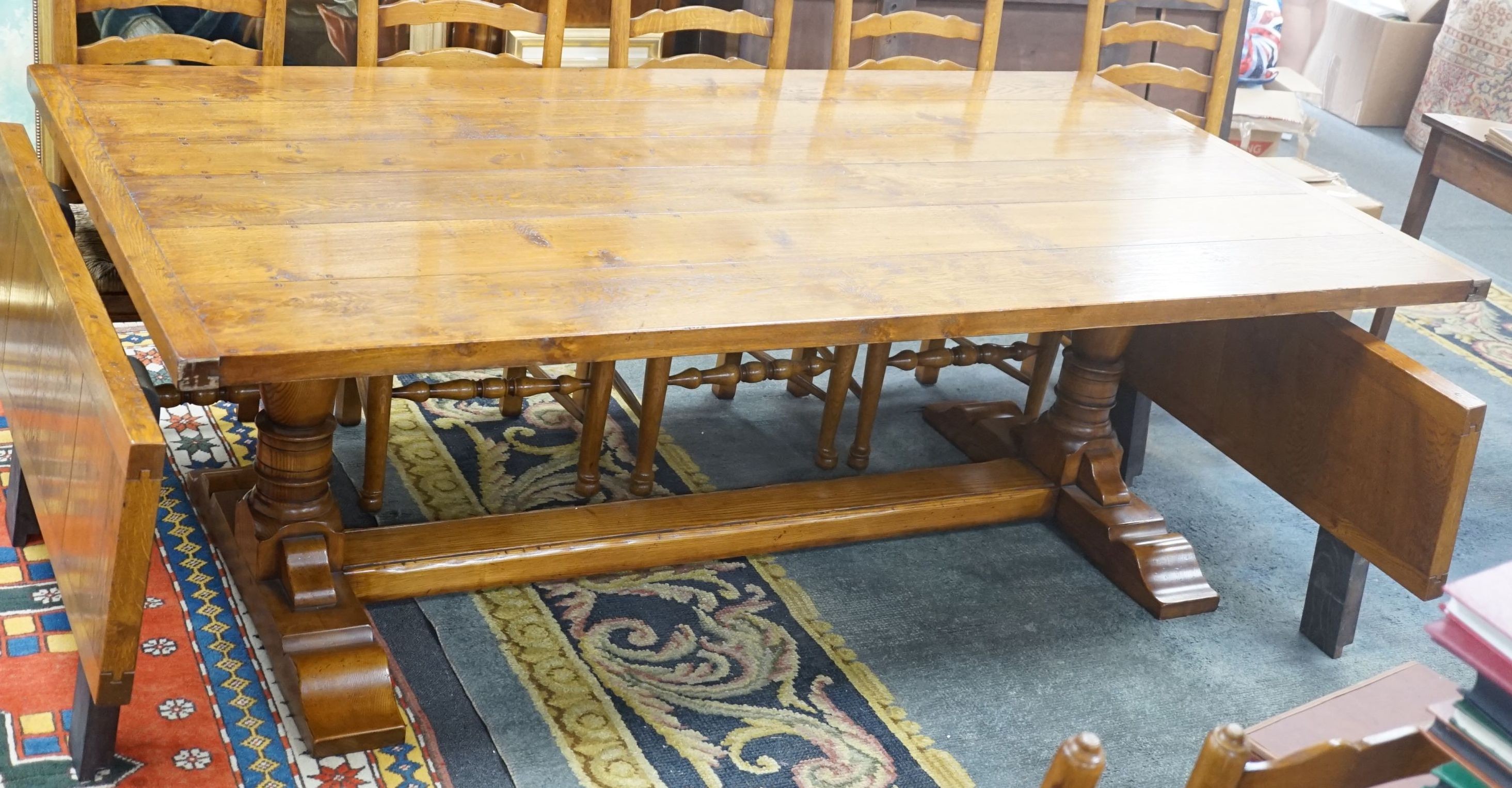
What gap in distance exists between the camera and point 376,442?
2.54 metres

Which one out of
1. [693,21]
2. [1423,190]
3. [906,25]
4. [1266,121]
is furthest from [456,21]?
[1266,121]

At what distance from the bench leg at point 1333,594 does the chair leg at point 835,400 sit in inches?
36.1

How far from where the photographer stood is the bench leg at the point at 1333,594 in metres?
2.53

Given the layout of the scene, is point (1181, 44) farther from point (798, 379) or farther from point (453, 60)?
point (453, 60)

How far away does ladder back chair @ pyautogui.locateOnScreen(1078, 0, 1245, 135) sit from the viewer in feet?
10.4

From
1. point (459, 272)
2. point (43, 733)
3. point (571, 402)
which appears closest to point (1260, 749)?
point (459, 272)

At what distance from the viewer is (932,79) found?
3.06m

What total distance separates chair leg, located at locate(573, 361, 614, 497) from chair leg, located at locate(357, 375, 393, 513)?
0.35 metres

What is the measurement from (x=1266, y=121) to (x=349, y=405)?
3598mm

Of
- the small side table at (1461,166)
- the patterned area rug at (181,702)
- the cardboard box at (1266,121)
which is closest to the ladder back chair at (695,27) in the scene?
the patterned area rug at (181,702)

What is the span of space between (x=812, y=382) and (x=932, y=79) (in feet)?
2.28

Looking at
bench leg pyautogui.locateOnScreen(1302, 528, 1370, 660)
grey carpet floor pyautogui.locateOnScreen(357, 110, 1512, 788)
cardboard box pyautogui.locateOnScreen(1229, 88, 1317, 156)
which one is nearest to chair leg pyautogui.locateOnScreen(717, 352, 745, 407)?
grey carpet floor pyautogui.locateOnScreen(357, 110, 1512, 788)

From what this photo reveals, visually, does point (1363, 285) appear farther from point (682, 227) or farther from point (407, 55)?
point (407, 55)

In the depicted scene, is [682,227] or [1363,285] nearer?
[682,227]
